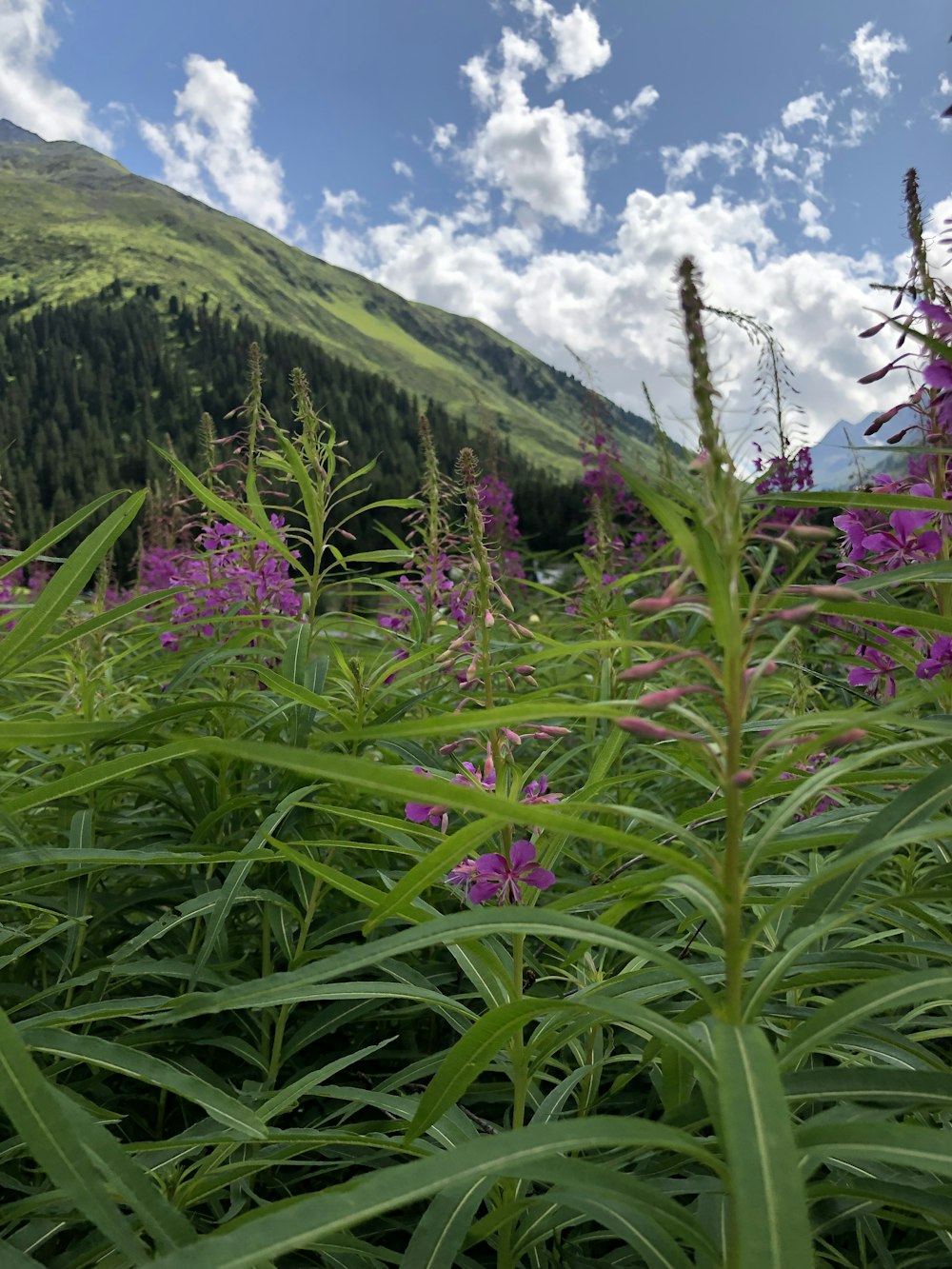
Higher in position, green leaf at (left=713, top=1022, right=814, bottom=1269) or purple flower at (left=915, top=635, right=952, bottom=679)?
purple flower at (left=915, top=635, right=952, bottom=679)

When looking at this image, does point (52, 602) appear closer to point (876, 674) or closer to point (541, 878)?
point (541, 878)

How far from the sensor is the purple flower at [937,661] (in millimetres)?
1891

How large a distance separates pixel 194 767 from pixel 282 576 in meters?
1.52

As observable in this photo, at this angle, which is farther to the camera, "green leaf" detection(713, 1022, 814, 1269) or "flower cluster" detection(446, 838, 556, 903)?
"flower cluster" detection(446, 838, 556, 903)

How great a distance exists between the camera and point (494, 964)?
1.32 m

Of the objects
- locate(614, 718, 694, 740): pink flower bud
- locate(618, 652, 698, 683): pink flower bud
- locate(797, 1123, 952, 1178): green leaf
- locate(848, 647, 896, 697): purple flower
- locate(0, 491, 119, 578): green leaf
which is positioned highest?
locate(0, 491, 119, 578): green leaf

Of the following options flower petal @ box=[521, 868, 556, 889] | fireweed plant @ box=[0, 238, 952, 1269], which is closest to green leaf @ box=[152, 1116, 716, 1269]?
fireweed plant @ box=[0, 238, 952, 1269]

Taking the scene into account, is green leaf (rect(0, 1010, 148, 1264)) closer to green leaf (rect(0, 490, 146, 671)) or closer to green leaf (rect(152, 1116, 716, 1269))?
green leaf (rect(152, 1116, 716, 1269))

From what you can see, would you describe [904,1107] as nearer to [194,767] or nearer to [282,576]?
[194,767]

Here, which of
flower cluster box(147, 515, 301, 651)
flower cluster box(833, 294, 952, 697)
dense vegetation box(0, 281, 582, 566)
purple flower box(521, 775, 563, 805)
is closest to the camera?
purple flower box(521, 775, 563, 805)

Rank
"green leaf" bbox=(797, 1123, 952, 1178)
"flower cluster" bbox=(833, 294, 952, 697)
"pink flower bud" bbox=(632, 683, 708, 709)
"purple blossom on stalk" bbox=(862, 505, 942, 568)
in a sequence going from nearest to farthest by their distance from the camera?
"green leaf" bbox=(797, 1123, 952, 1178)
"pink flower bud" bbox=(632, 683, 708, 709)
"flower cluster" bbox=(833, 294, 952, 697)
"purple blossom on stalk" bbox=(862, 505, 942, 568)

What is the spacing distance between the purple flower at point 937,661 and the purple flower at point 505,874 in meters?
1.12

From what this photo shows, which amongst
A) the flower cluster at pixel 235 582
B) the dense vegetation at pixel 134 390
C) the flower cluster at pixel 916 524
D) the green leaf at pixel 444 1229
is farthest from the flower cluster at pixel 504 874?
the dense vegetation at pixel 134 390

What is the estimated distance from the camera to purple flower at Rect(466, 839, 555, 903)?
1.63 m
